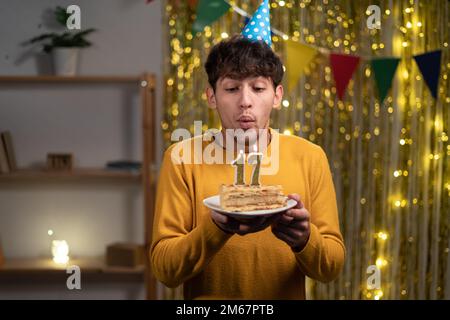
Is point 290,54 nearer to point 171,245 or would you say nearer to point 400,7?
point 400,7

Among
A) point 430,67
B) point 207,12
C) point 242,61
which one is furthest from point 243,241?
point 430,67

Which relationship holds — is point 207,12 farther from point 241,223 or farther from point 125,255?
point 241,223

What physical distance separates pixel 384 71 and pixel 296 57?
38 centimetres

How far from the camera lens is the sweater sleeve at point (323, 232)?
1.13 meters

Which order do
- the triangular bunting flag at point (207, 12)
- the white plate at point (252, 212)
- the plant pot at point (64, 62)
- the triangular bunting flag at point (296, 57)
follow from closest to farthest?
the white plate at point (252, 212) → the triangular bunting flag at point (207, 12) → the triangular bunting flag at point (296, 57) → the plant pot at point (64, 62)

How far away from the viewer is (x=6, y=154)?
2.95 m

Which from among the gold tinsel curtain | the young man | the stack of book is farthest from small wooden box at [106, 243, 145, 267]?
the young man

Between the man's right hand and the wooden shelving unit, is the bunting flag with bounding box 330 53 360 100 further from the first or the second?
the man's right hand

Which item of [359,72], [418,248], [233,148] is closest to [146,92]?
[359,72]

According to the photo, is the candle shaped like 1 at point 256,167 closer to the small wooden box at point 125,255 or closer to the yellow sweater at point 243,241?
→ the yellow sweater at point 243,241

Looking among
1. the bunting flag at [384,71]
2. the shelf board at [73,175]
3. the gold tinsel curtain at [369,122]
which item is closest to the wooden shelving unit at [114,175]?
the shelf board at [73,175]

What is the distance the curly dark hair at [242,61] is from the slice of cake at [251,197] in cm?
20

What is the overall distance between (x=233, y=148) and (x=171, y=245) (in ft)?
0.67

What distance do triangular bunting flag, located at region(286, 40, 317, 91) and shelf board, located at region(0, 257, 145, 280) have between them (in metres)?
1.08
